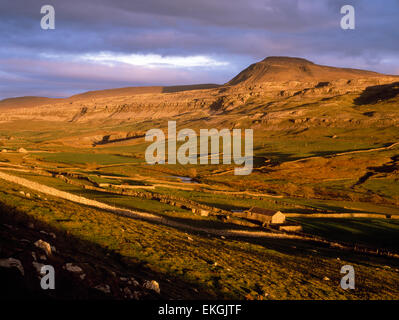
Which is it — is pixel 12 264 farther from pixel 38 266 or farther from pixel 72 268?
pixel 72 268

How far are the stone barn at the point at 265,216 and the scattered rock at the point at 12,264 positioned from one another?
119 ft

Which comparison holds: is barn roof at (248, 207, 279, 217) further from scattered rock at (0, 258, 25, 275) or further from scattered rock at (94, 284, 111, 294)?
scattered rock at (0, 258, 25, 275)

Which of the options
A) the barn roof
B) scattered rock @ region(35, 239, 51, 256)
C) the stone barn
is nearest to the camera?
scattered rock @ region(35, 239, 51, 256)

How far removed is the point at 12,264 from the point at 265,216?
37.8 meters

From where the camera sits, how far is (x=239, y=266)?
61.6ft

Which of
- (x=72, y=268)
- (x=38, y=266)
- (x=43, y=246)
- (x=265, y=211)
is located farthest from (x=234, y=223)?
(x=38, y=266)

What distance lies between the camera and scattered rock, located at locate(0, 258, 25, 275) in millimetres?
8525

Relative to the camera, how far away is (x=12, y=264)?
872cm

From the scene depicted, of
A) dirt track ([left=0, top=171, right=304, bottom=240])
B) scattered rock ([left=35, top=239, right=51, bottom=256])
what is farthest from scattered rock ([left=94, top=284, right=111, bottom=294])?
dirt track ([left=0, top=171, right=304, bottom=240])

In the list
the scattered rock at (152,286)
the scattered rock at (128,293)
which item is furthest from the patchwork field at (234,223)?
the scattered rock at (152,286)

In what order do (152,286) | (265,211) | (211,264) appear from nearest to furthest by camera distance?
1. (152,286)
2. (211,264)
3. (265,211)

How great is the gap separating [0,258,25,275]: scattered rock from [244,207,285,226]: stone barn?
36.3m
